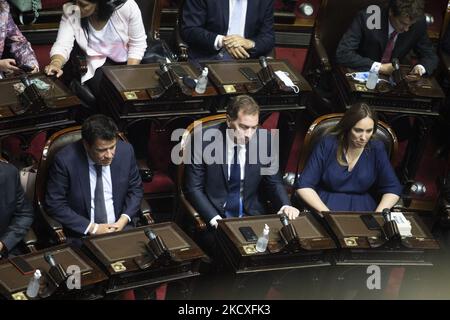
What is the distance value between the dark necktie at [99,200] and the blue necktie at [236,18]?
1365mm

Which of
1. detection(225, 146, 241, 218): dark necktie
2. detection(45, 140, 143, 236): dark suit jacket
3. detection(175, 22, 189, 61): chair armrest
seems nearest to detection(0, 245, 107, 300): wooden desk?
detection(45, 140, 143, 236): dark suit jacket

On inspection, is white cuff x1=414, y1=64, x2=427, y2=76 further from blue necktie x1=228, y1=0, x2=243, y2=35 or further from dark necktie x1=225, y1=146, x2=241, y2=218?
dark necktie x1=225, y1=146, x2=241, y2=218

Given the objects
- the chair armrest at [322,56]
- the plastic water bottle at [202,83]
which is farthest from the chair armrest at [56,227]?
the chair armrest at [322,56]

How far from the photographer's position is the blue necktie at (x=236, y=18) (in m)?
4.72

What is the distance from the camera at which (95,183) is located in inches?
147

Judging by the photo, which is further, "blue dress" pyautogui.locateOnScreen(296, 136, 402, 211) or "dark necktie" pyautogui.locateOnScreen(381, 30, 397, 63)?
"dark necktie" pyautogui.locateOnScreen(381, 30, 397, 63)

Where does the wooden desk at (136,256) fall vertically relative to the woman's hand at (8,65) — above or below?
below

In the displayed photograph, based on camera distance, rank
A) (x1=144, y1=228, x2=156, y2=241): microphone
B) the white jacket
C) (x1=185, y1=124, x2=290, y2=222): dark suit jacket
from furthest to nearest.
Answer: the white jacket → (x1=185, y1=124, x2=290, y2=222): dark suit jacket → (x1=144, y1=228, x2=156, y2=241): microphone

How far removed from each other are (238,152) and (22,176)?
895 millimetres

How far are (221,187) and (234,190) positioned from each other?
0.07 m

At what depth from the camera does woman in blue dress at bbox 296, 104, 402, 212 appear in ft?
13.2

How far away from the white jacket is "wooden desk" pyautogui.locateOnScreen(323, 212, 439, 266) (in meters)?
1.41

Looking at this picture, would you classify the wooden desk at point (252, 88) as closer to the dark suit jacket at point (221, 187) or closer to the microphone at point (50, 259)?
the dark suit jacket at point (221, 187)
